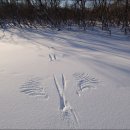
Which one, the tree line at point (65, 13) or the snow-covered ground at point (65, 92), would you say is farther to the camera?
the tree line at point (65, 13)

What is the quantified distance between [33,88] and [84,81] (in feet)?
2.55

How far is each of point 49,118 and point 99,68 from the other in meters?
2.18

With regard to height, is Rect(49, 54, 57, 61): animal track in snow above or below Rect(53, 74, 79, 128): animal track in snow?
below

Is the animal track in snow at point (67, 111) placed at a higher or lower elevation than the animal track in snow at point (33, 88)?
higher

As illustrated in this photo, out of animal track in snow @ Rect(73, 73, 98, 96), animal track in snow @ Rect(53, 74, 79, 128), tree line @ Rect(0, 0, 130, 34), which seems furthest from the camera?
tree line @ Rect(0, 0, 130, 34)

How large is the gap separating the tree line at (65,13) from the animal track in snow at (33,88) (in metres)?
8.00

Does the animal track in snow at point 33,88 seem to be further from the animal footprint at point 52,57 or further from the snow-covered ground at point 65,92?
the animal footprint at point 52,57

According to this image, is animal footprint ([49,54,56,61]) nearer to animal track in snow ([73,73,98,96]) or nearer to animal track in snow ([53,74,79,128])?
animal track in snow ([73,73,98,96])

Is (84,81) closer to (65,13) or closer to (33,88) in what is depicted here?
(33,88)

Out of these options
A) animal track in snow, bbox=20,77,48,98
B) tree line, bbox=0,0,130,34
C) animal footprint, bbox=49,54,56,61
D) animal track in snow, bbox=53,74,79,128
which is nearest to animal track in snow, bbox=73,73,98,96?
animal track in snow, bbox=53,74,79,128

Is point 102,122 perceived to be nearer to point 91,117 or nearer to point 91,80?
point 91,117

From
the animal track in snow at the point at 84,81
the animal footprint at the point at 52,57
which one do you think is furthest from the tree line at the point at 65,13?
the animal track in snow at the point at 84,81

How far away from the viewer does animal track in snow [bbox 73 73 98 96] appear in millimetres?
3457

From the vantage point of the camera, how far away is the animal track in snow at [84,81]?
11.3 ft
